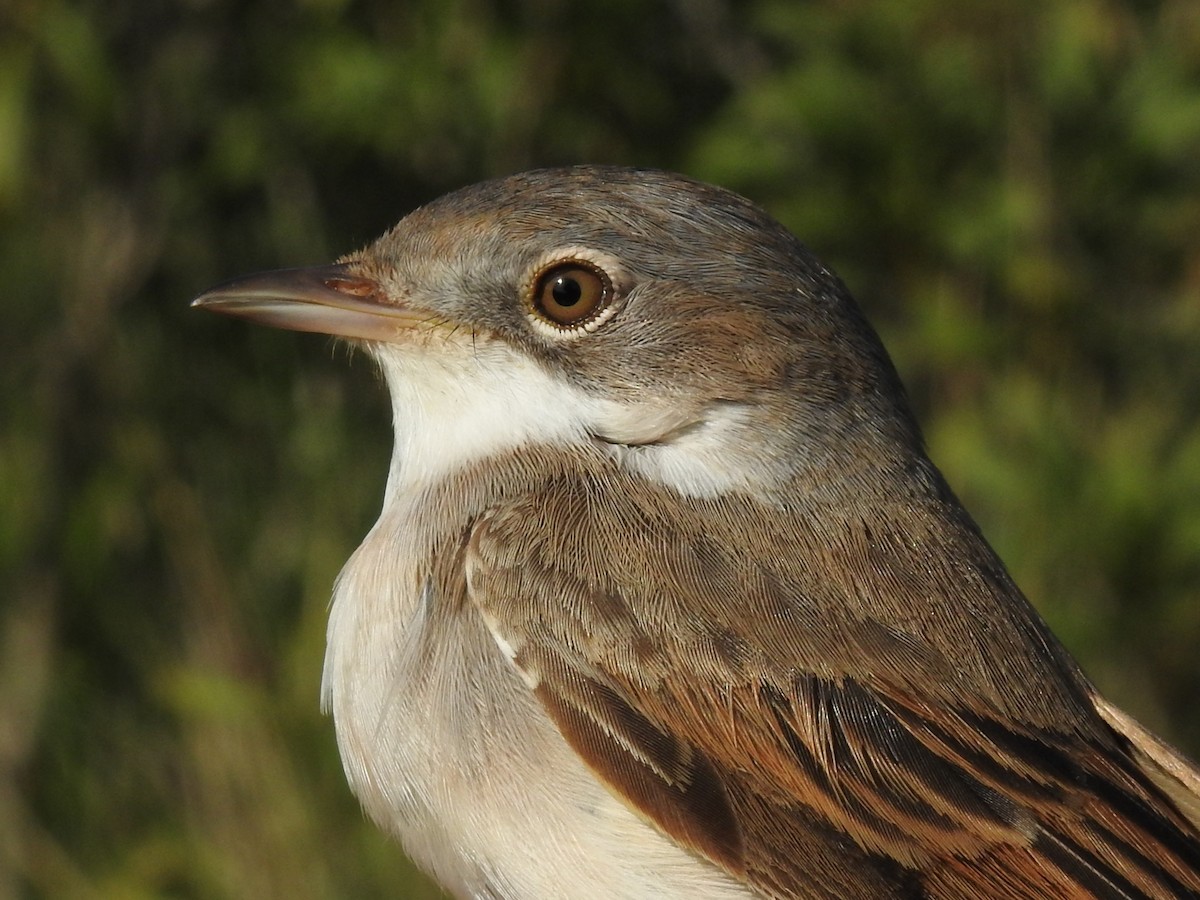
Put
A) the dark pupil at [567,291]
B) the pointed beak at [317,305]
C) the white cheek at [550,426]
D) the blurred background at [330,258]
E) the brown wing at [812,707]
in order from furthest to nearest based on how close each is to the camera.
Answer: the blurred background at [330,258], the pointed beak at [317,305], the dark pupil at [567,291], the white cheek at [550,426], the brown wing at [812,707]

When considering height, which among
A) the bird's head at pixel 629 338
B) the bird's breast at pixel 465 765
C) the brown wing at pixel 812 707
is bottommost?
the bird's breast at pixel 465 765

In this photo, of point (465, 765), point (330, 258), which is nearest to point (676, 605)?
point (465, 765)

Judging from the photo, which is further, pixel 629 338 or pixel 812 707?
pixel 629 338

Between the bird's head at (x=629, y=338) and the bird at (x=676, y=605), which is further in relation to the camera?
the bird's head at (x=629, y=338)

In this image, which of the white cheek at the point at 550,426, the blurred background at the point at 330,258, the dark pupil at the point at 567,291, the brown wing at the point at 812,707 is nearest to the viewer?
the brown wing at the point at 812,707

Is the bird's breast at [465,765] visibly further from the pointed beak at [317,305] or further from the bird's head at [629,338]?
the pointed beak at [317,305]

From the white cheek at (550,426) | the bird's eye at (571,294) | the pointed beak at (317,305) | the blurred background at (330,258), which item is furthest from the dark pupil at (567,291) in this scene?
the blurred background at (330,258)

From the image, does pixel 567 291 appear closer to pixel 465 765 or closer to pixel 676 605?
pixel 676 605

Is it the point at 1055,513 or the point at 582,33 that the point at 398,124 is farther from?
the point at 1055,513
